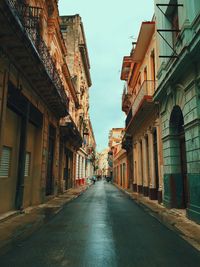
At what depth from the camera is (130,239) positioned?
6141mm

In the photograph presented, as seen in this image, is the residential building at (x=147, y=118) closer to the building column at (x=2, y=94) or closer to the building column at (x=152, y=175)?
the building column at (x=152, y=175)

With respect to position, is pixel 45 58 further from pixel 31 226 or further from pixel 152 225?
pixel 152 225

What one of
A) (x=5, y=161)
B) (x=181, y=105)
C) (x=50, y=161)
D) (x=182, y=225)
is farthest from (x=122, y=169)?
(x=182, y=225)

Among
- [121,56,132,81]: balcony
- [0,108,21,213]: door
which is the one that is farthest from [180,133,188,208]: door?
[121,56,132,81]: balcony

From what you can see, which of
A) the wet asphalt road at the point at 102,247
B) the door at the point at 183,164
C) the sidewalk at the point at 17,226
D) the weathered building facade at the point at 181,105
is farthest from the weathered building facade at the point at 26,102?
the door at the point at 183,164

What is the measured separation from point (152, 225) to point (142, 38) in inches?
462

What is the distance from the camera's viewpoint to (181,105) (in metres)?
10.1

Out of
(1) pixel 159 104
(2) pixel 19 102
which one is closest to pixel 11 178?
(2) pixel 19 102

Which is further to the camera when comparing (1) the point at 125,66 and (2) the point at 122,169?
(2) the point at 122,169

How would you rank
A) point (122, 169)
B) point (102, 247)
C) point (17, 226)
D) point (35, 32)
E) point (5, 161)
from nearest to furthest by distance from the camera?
point (102, 247), point (17, 226), point (5, 161), point (35, 32), point (122, 169)

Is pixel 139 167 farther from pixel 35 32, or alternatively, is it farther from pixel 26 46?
pixel 26 46

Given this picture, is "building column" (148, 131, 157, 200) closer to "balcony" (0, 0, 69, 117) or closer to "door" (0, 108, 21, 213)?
"balcony" (0, 0, 69, 117)

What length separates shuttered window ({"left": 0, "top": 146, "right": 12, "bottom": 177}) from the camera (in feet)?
30.6

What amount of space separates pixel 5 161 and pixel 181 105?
6904mm
